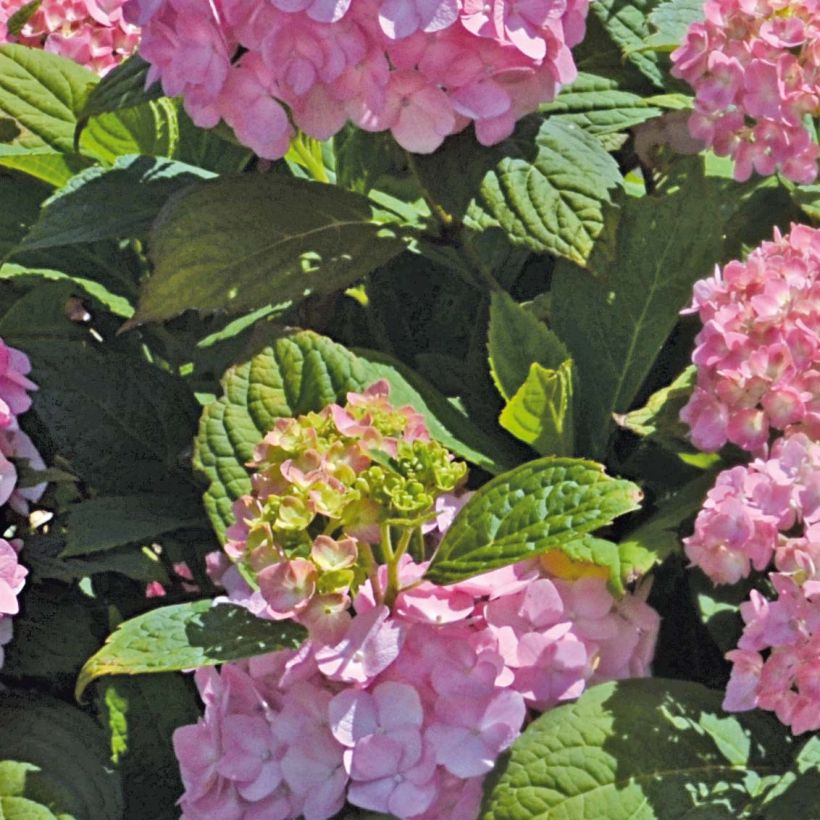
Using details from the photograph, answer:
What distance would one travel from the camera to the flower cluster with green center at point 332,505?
0.79 meters

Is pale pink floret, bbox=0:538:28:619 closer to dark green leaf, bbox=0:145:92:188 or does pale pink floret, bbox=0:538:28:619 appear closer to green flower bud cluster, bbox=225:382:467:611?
green flower bud cluster, bbox=225:382:467:611

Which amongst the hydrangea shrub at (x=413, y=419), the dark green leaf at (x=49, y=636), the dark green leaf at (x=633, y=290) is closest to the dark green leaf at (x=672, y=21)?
the hydrangea shrub at (x=413, y=419)

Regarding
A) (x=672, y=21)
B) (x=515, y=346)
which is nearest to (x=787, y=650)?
(x=515, y=346)

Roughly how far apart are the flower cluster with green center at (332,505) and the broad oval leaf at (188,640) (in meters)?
0.02

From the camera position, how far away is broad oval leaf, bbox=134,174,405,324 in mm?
1013

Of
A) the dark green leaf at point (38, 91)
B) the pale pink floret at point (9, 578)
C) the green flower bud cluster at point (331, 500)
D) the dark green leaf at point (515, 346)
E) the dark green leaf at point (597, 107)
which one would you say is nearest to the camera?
the green flower bud cluster at point (331, 500)

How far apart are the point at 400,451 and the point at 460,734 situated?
6.8 inches

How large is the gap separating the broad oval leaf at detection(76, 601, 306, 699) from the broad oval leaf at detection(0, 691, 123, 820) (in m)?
0.11

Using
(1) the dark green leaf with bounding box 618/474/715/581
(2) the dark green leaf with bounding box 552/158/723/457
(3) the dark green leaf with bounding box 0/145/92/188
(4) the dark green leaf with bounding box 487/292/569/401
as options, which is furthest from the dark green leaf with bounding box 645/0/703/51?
(3) the dark green leaf with bounding box 0/145/92/188

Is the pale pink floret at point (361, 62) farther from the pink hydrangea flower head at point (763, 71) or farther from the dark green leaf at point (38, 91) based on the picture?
the dark green leaf at point (38, 91)

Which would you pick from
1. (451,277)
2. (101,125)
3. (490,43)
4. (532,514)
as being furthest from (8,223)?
(532,514)

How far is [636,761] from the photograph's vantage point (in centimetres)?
86

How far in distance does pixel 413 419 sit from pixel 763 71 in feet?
1.35

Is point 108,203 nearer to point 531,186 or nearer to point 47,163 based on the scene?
point 47,163
